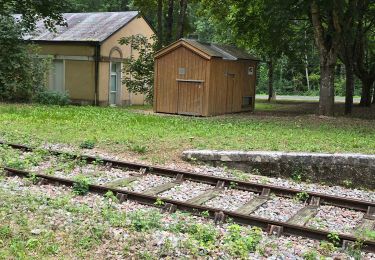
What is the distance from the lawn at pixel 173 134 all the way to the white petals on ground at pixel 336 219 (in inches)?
136

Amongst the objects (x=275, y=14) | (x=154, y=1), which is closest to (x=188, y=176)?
(x=275, y=14)

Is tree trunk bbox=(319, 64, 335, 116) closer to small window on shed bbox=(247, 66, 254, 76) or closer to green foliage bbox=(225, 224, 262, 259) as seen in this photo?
small window on shed bbox=(247, 66, 254, 76)

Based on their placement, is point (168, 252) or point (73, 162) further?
point (73, 162)

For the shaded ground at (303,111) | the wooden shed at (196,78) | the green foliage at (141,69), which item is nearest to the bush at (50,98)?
the green foliage at (141,69)

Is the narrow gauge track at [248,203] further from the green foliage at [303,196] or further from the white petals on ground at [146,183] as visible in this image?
the white petals on ground at [146,183]

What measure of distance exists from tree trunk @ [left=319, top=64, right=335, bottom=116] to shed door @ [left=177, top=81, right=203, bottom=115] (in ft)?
15.9

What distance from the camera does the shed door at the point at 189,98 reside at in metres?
20.9

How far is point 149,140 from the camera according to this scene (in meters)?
12.9

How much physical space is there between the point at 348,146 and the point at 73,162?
6179 mm

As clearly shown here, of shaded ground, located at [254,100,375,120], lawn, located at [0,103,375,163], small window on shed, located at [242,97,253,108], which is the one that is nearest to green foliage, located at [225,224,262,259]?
lawn, located at [0,103,375,163]

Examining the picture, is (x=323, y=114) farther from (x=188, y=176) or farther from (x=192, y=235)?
(x=192, y=235)

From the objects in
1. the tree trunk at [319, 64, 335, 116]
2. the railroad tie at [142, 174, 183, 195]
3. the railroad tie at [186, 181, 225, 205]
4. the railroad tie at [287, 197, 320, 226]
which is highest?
the tree trunk at [319, 64, 335, 116]

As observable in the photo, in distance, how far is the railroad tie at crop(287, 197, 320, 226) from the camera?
277 inches

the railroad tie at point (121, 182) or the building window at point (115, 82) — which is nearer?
the railroad tie at point (121, 182)
